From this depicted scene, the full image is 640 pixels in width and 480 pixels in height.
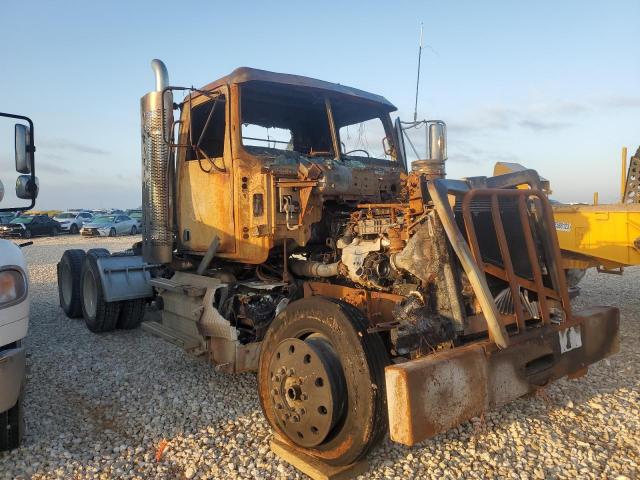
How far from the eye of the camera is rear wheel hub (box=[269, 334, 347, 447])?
299 cm

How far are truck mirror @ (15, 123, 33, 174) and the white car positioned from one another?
575 millimetres

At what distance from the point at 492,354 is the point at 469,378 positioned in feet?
0.71

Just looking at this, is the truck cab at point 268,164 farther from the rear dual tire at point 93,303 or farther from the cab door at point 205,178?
the rear dual tire at point 93,303

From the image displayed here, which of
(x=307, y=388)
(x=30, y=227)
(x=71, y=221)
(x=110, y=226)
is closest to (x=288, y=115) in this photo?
(x=307, y=388)

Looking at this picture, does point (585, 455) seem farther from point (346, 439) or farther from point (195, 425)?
point (195, 425)

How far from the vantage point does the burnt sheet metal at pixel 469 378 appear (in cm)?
259

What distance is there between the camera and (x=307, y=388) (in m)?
3.11

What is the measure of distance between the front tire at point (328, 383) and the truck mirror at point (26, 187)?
2026mm

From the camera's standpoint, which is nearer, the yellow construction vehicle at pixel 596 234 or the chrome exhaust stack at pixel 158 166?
the chrome exhaust stack at pixel 158 166

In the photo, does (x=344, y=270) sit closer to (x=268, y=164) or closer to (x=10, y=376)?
(x=268, y=164)

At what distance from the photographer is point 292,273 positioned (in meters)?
4.76

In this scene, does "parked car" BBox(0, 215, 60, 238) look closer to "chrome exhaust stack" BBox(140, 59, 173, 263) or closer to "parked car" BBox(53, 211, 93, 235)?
"parked car" BBox(53, 211, 93, 235)

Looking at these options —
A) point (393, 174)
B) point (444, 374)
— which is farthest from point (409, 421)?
point (393, 174)

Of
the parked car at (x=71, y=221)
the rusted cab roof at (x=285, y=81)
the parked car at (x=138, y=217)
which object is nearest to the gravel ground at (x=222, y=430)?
the rusted cab roof at (x=285, y=81)
